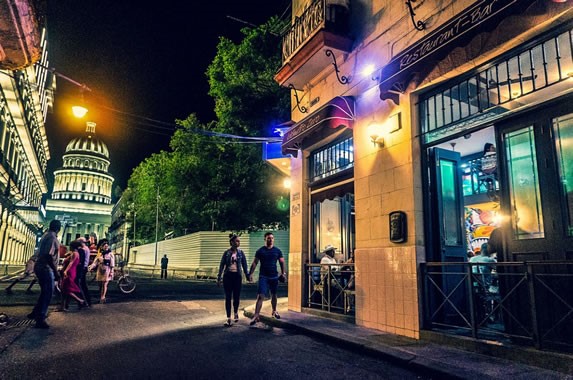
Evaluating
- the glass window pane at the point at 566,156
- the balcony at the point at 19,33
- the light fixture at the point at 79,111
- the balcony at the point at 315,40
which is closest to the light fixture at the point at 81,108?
the light fixture at the point at 79,111

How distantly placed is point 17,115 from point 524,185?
35715 millimetres

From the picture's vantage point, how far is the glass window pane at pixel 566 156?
5.15 metres

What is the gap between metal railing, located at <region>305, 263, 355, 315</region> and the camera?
8.98 m

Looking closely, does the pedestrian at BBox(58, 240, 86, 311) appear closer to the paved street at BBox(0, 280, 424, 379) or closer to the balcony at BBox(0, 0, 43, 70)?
the paved street at BBox(0, 280, 424, 379)

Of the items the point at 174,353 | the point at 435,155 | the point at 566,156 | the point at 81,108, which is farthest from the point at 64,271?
the point at 566,156

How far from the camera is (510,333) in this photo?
5488 mm

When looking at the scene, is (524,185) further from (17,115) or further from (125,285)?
(17,115)

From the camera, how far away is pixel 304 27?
406 inches

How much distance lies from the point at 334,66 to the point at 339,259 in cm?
580

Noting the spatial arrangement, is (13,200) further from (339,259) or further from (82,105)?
(339,259)

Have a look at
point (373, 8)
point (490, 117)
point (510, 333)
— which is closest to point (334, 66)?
point (373, 8)

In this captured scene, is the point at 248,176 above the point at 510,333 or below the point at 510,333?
above

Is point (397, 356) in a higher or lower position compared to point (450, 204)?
lower

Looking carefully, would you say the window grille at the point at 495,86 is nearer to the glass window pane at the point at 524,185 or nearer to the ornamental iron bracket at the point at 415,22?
the glass window pane at the point at 524,185
